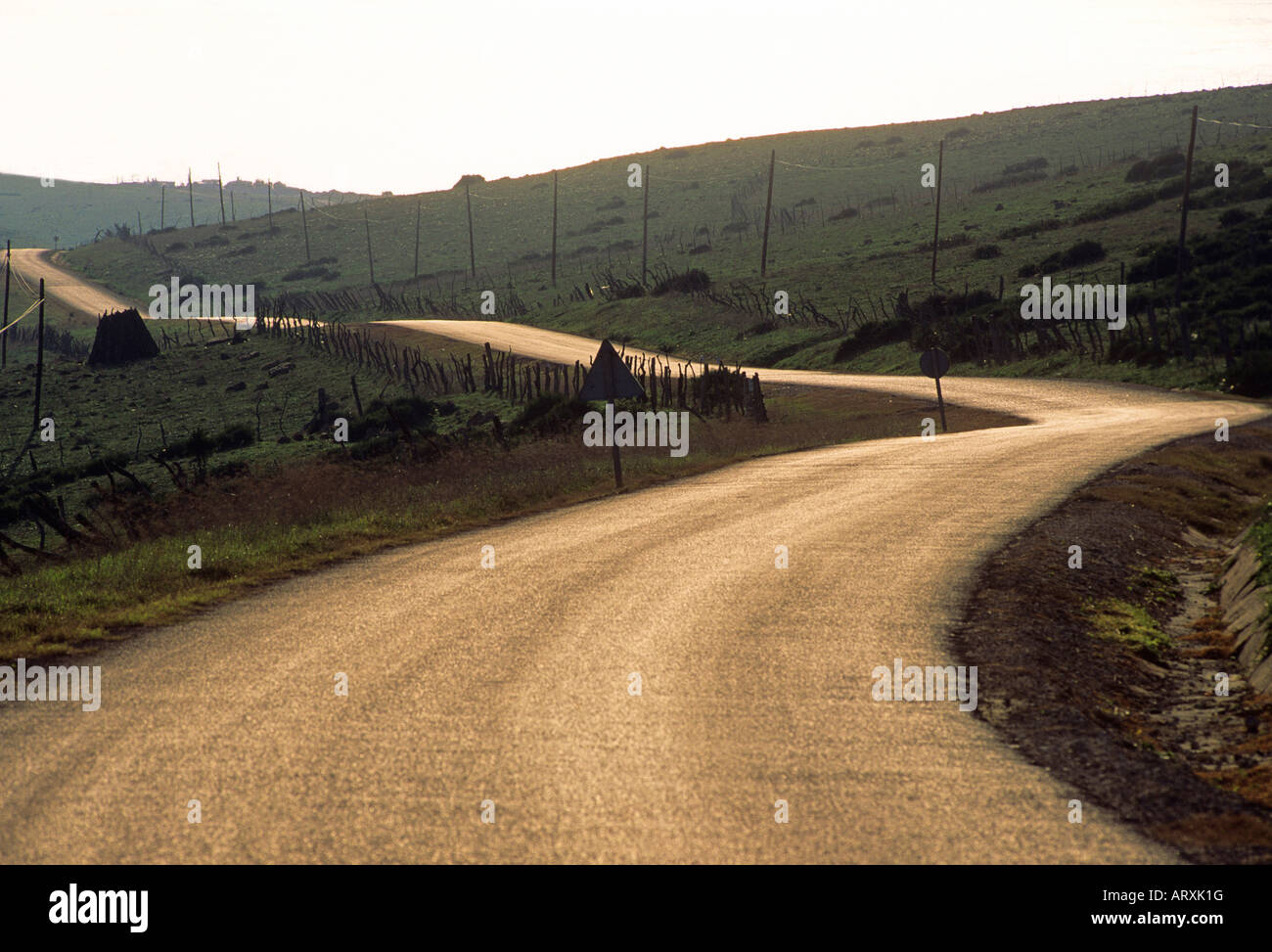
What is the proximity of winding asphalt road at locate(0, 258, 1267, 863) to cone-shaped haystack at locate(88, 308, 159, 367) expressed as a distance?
59639mm

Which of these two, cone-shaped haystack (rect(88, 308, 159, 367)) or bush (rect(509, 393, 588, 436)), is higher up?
cone-shaped haystack (rect(88, 308, 159, 367))

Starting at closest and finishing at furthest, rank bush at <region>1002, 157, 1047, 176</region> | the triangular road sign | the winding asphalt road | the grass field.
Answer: the winding asphalt road < the grass field < the triangular road sign < bush at <region>1002, 157, 1047, 176</region>

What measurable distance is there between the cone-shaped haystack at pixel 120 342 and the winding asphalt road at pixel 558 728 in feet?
196

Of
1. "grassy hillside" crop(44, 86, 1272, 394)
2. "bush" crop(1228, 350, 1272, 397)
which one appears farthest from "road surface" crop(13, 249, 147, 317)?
"bush" crop(1228, 350, 1272, 397)

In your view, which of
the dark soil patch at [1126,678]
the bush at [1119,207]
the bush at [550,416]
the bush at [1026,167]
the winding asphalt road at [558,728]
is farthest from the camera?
the bush at [1026,167]

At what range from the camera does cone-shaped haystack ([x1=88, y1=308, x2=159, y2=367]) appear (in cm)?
6738

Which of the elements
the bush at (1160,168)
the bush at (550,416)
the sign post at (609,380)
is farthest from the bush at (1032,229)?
the sign post at (609,380)

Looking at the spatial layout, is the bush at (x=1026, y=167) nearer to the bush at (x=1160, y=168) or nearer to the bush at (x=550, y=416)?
the bush at (x=1160, y=168)

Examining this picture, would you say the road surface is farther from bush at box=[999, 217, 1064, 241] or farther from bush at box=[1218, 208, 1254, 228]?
bush at box=[1218, 208, 1254, 228]

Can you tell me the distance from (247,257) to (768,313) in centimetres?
8838

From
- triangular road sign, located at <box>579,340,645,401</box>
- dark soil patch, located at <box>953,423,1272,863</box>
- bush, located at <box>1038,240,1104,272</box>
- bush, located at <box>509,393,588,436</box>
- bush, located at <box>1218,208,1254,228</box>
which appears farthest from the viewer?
bush, located at <box>1038,240,1104,272</box>

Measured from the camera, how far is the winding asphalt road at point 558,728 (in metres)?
5.72

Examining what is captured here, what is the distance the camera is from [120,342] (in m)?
67.8

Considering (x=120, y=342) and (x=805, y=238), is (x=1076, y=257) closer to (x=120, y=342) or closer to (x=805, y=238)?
(x=805, y=238)
